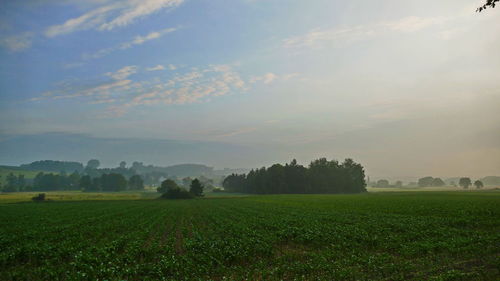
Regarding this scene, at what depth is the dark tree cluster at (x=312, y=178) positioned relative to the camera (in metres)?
138

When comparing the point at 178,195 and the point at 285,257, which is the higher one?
the point at 285,257

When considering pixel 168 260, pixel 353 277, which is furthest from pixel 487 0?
pixel 168 260

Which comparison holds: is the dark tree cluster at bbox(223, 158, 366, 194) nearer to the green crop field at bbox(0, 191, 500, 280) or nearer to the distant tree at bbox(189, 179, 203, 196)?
the distant tree at bbox(189, 179, 203, 196)

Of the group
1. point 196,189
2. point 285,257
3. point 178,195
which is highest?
point 285,257

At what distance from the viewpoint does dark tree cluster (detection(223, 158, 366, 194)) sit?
453 feet

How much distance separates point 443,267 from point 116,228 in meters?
31.6

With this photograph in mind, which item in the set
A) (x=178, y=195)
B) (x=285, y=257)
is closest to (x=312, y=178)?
(x=178, y=195)

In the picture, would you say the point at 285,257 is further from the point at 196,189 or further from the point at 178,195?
A: the point at 196,189

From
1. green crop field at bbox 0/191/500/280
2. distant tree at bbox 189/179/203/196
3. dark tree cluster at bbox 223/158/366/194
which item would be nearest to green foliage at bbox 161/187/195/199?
distant tree at bbox 189/179/203/196

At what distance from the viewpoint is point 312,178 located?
139 meters

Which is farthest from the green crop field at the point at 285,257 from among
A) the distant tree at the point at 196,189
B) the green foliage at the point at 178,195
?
the distant tree at the point at 196,189

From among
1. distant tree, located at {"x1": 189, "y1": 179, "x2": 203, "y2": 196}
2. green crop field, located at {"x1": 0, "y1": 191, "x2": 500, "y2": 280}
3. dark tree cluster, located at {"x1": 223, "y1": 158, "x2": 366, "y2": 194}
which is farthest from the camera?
dark tree cluster, located at {"x1": 223, "y1": 158, "x2": 366, "y2": 194}

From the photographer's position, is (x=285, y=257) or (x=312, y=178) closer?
(x=285, y=257)

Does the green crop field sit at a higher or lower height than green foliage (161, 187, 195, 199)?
higher
